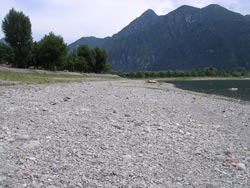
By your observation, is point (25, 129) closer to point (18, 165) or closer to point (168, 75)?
point (18, 165)

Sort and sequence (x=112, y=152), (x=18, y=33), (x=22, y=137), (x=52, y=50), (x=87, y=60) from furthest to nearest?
(x=87, y=60), (x=52, y=50), (x=18, y=33), (x=22, y=137), (x=112, y=152)

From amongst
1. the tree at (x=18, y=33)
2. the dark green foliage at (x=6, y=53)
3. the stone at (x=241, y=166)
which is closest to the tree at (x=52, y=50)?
A: the tree at (x=18, y=33)

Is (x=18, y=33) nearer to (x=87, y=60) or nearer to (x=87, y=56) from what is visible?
(x=87, y=60)

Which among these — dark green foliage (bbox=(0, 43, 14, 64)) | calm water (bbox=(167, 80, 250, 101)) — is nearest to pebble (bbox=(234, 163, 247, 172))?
calm water (bbox=(167, 80, 250, 101))

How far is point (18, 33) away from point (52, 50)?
9.31m

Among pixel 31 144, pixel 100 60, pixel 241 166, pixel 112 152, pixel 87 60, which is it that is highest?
pixel 100 60

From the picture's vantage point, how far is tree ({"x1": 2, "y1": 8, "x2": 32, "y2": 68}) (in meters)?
62.2

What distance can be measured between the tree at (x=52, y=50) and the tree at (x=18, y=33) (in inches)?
186

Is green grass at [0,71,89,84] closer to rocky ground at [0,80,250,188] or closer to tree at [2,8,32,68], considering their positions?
rocky ground at [0,80,250,188]

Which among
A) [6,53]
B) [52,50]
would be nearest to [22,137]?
[6,53]

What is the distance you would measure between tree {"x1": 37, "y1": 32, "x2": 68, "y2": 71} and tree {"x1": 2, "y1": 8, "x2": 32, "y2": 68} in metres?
4.73

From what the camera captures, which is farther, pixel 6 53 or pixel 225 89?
pixel 6 53

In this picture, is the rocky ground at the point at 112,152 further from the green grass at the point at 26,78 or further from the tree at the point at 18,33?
the tree at the point at 18,33

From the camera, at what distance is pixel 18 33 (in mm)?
63031
